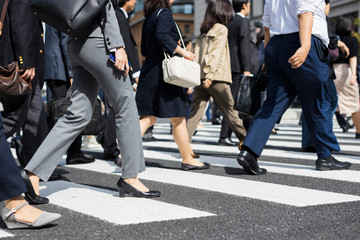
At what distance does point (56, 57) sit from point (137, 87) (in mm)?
927

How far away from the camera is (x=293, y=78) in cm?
498

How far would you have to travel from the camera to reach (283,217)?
3.18 m

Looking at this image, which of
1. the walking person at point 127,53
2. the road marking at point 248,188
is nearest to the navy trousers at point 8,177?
the road marking at point 248,188

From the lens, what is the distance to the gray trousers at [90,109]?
3.66m

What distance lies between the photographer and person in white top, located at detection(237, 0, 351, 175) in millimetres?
4898

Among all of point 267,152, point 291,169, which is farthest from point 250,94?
point 267,152

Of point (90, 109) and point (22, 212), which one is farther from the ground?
point (90, 109)

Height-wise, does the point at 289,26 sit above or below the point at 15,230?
above

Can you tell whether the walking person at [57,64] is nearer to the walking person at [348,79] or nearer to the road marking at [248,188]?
the road marking at [248,188]

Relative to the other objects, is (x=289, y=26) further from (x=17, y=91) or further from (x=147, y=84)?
(x=17, y=91)

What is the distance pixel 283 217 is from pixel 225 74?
3.62m

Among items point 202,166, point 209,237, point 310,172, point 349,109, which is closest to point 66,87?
point 202,166

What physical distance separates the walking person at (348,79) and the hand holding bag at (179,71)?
4390mm

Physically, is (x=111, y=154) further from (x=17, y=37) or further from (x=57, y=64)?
(x=17, y=37)
